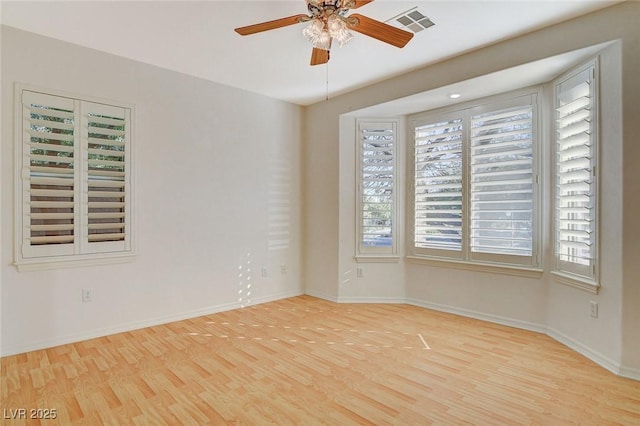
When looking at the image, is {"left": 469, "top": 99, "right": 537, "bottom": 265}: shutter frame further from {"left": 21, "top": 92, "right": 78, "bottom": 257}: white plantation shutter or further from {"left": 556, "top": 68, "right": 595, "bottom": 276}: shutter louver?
{"left": 21, "top": 92, "right": 78, "bottom": 257}: white plantation shutter

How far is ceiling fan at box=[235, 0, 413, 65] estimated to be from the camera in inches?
88.0

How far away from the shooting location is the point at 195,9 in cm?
282

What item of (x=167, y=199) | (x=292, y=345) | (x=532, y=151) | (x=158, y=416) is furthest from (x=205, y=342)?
(x=532, y=151)

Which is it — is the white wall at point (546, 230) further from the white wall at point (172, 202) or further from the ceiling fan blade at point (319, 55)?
the ceiling fan blade at point (319, 55)

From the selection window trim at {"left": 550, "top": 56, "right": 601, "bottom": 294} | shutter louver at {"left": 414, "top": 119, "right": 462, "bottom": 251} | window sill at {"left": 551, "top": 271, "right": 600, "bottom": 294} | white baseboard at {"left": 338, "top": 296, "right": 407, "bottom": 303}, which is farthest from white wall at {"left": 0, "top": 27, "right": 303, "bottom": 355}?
window trim at {"left": 550, "top": 56, "right": 601, "bottom": 294}

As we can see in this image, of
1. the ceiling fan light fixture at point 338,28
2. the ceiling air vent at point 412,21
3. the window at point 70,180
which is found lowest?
the window at point 70,180

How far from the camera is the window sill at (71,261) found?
10.4 ft

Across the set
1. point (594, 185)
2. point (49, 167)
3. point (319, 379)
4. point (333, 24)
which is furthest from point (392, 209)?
point (49, 167)

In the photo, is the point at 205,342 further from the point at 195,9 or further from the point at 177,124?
the point at 195,9

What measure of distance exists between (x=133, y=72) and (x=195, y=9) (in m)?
1.39

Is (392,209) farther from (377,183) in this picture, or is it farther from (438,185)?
(438,185)

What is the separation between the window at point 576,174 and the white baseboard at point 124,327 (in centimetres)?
356

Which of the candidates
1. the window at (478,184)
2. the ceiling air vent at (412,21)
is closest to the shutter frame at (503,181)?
the window at (478,184)

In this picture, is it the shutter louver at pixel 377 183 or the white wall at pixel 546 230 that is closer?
the white wall at pixel 546 230
